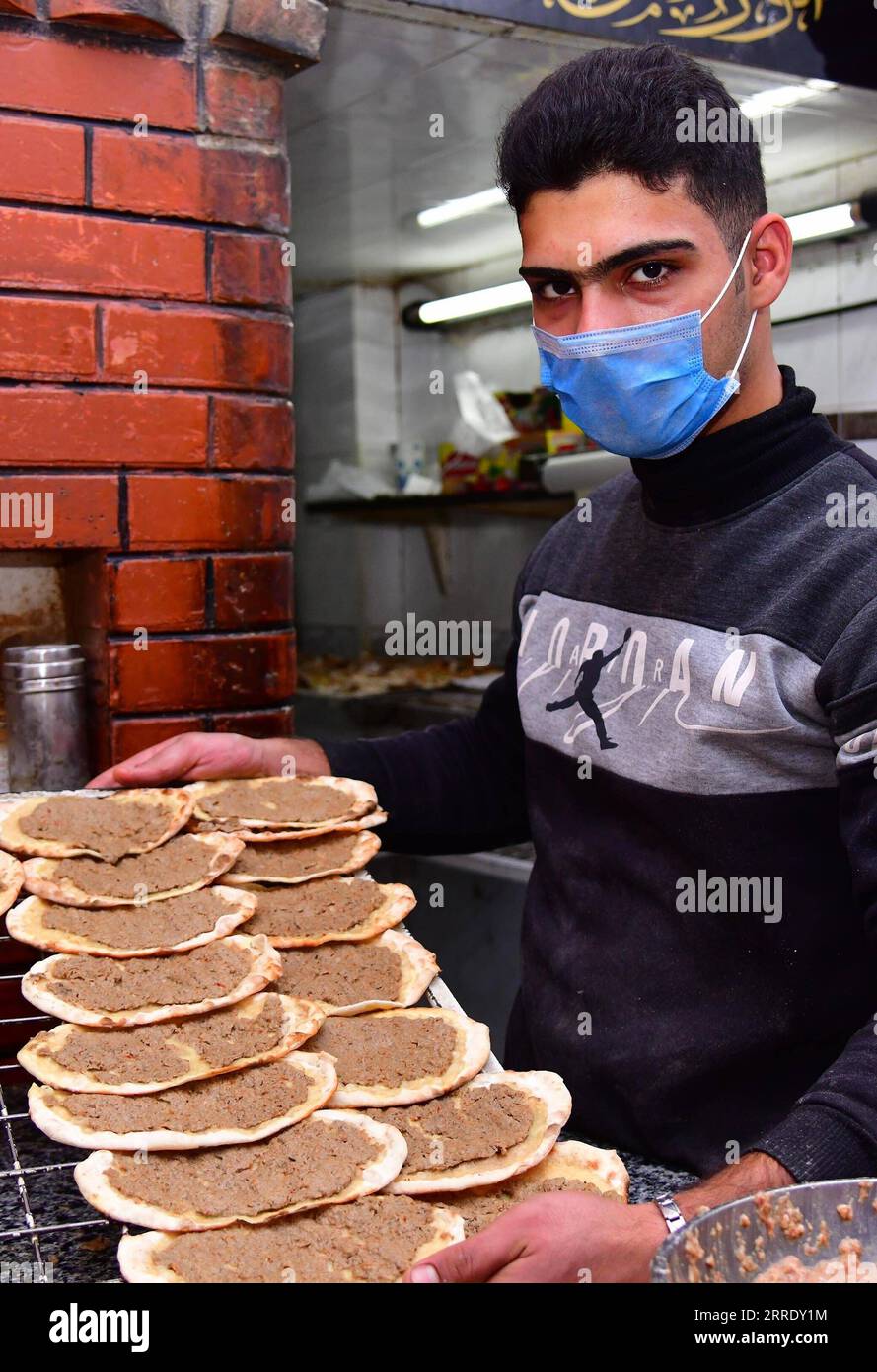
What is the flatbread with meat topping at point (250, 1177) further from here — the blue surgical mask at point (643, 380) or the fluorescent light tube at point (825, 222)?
the fluorescent light tube at point (825, 222)

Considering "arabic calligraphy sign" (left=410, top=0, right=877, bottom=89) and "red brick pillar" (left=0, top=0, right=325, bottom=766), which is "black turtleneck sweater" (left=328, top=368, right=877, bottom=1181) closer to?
"red brick pillar" (left=0, top=0, right=325, bottom=766)

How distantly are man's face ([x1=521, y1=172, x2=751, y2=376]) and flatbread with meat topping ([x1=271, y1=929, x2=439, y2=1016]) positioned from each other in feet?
2.90

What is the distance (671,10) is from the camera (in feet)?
9.43

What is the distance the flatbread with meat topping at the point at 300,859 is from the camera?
175 centimetres

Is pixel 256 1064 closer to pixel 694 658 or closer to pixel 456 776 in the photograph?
pixel 694 658

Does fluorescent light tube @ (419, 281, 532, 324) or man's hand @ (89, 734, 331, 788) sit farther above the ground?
fluorescent light tube @ (419, 281, 532, 324)

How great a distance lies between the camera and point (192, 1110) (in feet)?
4.12

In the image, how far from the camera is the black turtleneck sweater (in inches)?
63.2

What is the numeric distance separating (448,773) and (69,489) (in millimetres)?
831

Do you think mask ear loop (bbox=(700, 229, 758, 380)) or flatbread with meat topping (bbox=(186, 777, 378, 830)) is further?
Answer: flatbread with meat topping (bbox=(186, 777, 378, 830))

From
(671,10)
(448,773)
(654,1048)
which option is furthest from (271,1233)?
(671,10)

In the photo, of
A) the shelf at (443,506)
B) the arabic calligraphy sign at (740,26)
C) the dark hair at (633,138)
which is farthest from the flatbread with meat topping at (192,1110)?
the shelf at (443,506)

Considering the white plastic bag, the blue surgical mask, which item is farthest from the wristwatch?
the white plastic bag
